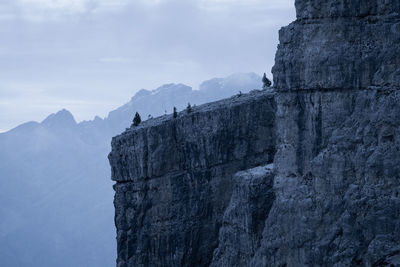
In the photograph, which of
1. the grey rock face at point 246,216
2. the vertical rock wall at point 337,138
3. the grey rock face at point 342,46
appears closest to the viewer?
the vertical rock wall at point 337,138

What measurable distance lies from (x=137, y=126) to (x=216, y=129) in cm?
1081

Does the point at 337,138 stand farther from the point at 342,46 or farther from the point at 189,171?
the point at 189,171

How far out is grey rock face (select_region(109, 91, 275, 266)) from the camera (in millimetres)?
54125

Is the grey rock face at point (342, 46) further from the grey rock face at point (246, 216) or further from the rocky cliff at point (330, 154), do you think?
the grey rock face at point (246, 216)

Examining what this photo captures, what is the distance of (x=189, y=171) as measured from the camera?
55.8 meters

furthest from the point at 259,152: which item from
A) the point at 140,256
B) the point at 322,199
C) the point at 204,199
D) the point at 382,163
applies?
the point at 382,163

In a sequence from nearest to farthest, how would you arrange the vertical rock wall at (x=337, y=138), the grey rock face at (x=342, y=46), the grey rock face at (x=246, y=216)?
the vertical rock wall at (x=337, y=138) < the grey rock face at (x=342, y=46) < the grey rock face at (x=246, y=216)

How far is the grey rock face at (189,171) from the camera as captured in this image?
54125 mm

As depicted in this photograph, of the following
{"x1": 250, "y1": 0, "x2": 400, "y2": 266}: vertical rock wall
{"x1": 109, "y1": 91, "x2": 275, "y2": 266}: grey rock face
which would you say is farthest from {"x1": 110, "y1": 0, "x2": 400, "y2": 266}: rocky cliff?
{"x1": 109, "y1": 91, "x2": 275, "y2": 266}: grey rock face


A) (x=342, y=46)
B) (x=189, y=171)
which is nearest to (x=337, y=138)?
(x=342, y=46)

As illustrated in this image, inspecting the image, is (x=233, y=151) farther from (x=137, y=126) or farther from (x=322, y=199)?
(x=322, y=199)

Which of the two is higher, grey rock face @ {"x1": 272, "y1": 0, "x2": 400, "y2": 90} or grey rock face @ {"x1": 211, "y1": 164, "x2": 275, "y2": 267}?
grey rock face @ {"x1": 272, "y1": 0, "x2": 400, "y2": 90}

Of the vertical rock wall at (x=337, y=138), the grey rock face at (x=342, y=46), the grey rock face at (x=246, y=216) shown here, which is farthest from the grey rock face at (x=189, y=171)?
the grey rock face at (x=342, y=46)

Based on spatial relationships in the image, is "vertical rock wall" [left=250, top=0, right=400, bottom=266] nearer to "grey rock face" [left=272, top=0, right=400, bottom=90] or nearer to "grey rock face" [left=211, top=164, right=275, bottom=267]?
"grey rock face" [left=272, top=0, right=400, bottom=90]
